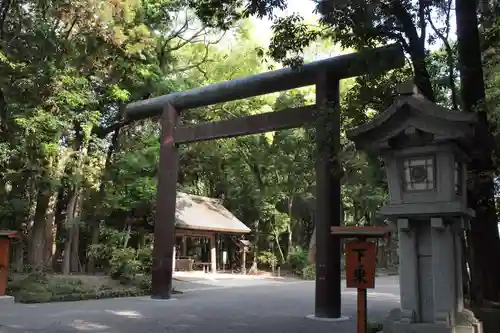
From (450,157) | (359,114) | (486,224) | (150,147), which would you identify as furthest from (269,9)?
(150,147)

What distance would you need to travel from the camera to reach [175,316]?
34.3 feet

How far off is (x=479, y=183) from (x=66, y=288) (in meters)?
12.7

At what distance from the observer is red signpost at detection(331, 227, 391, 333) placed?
6934 mm

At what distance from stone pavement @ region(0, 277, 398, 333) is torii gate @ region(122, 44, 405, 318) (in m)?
1.05

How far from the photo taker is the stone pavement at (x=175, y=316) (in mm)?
8906

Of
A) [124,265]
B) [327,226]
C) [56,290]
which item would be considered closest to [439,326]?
[327,226]

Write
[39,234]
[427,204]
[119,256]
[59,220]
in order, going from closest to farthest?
1. [427,204]
2. [119,256]
3. [39,234]
4. [59,220]

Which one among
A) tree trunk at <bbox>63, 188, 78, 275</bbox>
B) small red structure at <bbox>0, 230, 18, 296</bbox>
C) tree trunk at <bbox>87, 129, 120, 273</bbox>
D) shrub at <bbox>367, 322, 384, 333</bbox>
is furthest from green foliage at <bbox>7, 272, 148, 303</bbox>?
shrub at <bbox>367, 322, 384, 333</bbox>

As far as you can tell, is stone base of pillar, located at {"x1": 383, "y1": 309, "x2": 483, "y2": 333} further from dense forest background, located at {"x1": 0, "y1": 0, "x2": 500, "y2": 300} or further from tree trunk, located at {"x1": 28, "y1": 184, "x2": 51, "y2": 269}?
tree trunk, located at {"x1": 28, "y1": 184, "x2": 51, "y2": 269}

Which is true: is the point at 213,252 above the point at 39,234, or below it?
below

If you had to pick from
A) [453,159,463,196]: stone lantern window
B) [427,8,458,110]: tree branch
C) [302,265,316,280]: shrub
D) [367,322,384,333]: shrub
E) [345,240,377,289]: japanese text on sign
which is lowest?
[302,265,316,280]: shrub

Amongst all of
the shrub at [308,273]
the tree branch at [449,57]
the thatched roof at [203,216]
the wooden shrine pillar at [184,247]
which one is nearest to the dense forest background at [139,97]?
the tree branch at [449,57]

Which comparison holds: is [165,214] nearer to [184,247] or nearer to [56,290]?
[56,290]

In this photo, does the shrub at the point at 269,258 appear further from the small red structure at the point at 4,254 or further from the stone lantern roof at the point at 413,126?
the stone lantern roof at the point at 413,126
